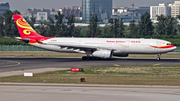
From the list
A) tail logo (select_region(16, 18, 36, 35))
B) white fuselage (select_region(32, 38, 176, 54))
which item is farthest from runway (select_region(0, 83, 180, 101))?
tail logo (select_region(16, 18, 36, 35))

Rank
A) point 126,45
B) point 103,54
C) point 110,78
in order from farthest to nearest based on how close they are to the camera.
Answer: point 126,45 → point 103,54 → point 110,78

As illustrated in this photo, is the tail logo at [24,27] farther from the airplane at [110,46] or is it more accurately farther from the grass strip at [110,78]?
the grass strip at [110,78]

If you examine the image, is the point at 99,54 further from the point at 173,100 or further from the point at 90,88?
the point at 173,100

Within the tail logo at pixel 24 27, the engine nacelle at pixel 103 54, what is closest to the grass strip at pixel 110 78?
the engine nacelle at pixel 103 54

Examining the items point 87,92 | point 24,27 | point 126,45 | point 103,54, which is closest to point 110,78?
point 87,92

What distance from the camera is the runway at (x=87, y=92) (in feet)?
65.6

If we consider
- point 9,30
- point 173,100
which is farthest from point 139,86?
point 9,30

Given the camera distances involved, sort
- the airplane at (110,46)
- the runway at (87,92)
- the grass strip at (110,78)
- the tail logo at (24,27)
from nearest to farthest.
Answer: the runway at (87,92), the grass strip at (110,78), the airplane at (110,46), the tail logo at (24,27)

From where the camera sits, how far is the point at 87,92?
2217cm

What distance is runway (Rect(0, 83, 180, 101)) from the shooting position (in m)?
20.0

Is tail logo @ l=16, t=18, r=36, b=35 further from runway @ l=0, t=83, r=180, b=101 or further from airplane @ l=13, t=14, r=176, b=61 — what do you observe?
runway @ l=0, t=83, r=180, b=101

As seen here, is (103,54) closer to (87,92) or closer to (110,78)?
(110,78)

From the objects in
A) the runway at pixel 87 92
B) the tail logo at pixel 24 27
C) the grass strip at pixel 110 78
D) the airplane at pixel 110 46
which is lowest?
the grass strip at pixel 110 78

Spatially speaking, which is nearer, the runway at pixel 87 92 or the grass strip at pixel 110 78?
the runway at pixel 87 92
